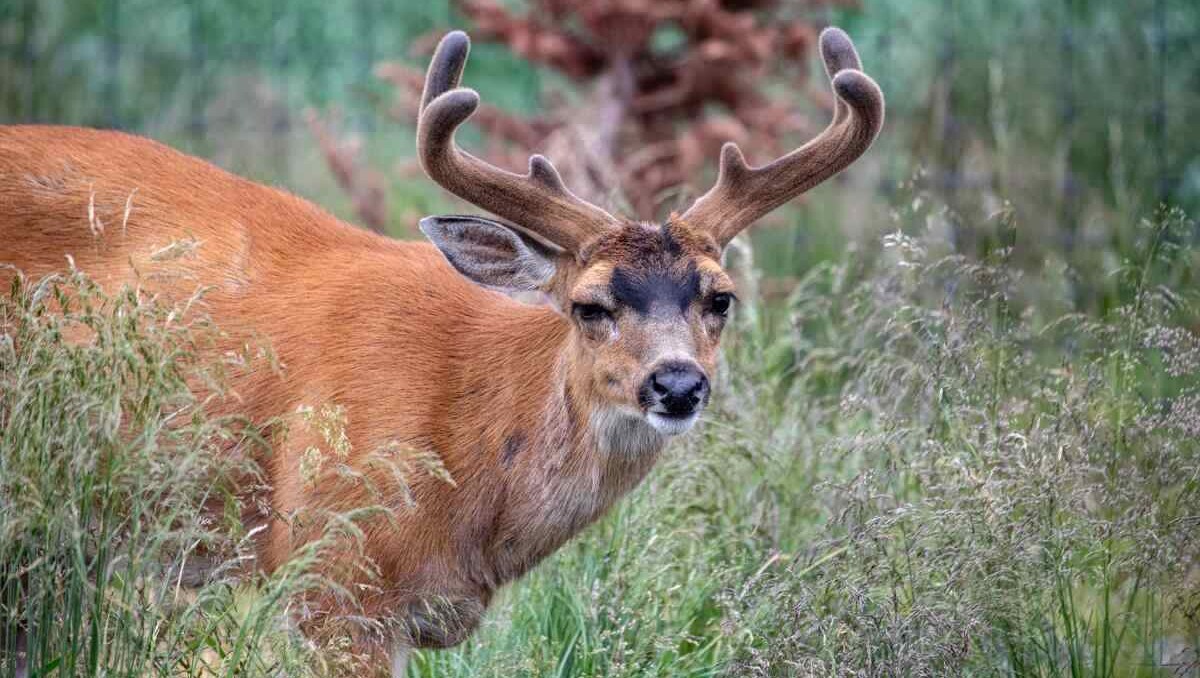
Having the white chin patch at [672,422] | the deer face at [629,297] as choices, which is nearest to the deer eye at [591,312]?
the deer face at [629,297]

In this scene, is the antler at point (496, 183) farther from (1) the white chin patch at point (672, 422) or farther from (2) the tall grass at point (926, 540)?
(2) the tall grass at point (926, 540)

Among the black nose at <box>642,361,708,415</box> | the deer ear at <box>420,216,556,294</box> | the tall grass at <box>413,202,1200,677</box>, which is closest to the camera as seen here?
the tall grass at <box>413,202,1200,677</box>

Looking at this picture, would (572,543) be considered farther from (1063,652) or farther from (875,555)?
(1063,652)

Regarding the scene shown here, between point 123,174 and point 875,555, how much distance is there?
2447 millimetres

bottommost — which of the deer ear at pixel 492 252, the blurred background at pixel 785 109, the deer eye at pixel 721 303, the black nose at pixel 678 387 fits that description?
the black nose at pixel 678 387

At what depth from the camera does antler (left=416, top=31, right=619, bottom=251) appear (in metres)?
4.48

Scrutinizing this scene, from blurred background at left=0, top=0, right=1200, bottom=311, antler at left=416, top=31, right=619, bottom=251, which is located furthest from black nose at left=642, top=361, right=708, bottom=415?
blurred background at left=0, top=0, right=1200, bottom=311

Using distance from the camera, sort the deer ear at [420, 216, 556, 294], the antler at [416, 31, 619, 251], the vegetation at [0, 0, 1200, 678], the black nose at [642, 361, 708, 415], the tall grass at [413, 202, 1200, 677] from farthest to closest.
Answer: the deer ear at [420, 216, 556, 294] → the antler at [416, 31, 619, 251] → the black nose at [642, 361, 708, 415] → the tall grass at [413, 202, 1200, 677] → the vegetation at [0, 0, 1200, 678]

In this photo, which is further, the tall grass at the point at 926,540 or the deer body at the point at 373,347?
the deer body at the point at 373,347

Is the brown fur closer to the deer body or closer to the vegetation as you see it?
the deer body

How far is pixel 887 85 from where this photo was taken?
9.52m

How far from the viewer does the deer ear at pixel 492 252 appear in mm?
4609

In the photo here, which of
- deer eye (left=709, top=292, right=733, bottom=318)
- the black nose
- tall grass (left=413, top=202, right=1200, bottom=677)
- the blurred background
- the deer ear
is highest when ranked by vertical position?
the blurred background

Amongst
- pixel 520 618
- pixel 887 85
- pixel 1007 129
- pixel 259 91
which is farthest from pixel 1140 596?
pixel 259 91
